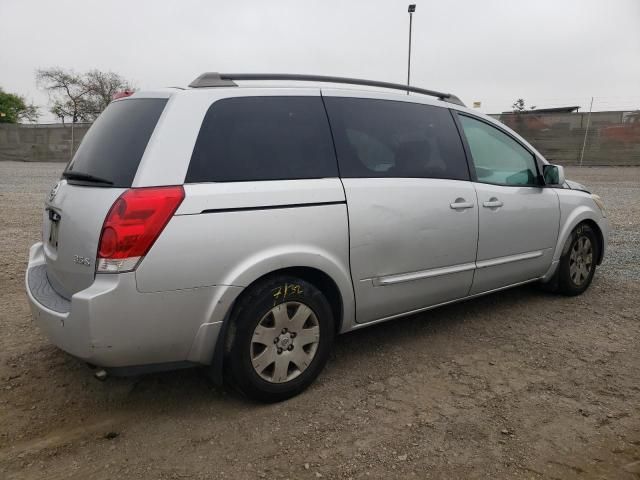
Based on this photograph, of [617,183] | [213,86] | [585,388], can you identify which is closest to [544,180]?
[585,388]

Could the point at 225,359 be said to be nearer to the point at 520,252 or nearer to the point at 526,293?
the point at 520,252

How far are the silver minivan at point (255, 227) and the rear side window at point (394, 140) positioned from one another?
0.01m

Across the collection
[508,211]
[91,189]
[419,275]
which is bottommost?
[419,275]

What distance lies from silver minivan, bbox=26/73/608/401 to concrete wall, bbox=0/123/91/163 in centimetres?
3143

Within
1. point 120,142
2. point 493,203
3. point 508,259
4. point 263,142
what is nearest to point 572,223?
point 508,259

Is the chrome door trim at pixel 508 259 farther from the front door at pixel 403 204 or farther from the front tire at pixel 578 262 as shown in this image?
the front tire at pixel 578 262

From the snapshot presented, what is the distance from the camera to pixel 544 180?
14.2 ft

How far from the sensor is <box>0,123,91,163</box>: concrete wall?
31406 millimetres

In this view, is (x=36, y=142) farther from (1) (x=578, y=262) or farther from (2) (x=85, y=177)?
(1) (x=578, y=262)

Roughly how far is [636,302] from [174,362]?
406 cm

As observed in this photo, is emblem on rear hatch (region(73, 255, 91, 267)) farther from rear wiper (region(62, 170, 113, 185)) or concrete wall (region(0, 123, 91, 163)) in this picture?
concrete wall (region(0, 123, 91, 163))

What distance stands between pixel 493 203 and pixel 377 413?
1.83 meters

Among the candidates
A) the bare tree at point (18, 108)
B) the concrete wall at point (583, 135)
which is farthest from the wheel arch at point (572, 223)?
the bare tree at point (18, 108)

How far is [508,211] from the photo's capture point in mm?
3949
